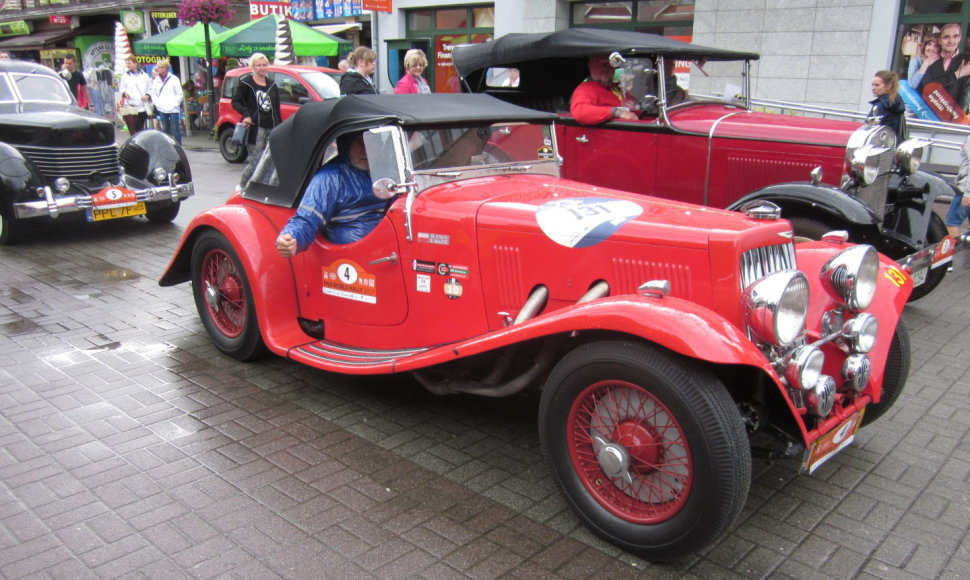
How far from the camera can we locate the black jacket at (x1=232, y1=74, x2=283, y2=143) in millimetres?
9109

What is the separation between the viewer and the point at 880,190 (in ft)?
18.0

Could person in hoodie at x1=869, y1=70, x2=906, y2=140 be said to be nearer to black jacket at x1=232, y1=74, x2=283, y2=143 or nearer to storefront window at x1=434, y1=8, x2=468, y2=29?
black jacket at x1=232, y1=74, x2=283, y2=143

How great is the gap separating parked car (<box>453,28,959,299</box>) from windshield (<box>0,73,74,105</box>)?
554 centimetres

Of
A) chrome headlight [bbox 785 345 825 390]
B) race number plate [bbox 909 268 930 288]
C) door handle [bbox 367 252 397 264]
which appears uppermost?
door handle [bbox 367 252 397 264]

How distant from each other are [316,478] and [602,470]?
133 centimetres

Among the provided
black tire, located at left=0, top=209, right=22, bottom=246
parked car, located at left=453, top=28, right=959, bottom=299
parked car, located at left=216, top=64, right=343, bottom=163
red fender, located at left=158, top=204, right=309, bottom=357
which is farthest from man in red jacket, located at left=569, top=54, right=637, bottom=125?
parked car, located at left=216, top=64, right=343, bottom=163

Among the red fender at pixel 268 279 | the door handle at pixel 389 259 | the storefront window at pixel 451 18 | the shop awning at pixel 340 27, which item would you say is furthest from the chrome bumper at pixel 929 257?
the shop awning at pixel 340 27

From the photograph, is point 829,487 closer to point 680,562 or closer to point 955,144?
point 680,562

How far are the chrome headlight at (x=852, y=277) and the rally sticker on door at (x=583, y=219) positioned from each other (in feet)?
2.81

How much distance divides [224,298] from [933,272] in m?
5.34

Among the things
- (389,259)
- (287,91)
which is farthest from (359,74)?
(287,91)

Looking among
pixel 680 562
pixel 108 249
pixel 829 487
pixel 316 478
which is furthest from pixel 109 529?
pixel 108 249

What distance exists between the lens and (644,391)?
8.73 ft

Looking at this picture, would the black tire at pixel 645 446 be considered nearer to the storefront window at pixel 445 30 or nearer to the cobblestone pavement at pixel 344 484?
the cobblestone pavement at pixel 344 484
